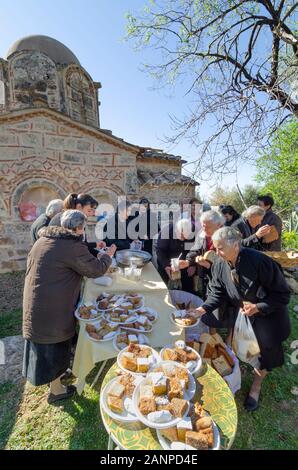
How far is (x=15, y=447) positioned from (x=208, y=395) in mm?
2030

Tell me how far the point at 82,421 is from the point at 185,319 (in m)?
1.53

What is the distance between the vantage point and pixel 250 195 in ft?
78.1

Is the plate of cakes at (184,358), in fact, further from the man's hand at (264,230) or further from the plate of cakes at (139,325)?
the man's hand at (264,230)

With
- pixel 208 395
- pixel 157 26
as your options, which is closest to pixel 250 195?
pixel 157 26

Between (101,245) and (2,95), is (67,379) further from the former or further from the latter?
(2,95)

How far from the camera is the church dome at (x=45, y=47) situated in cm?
1179

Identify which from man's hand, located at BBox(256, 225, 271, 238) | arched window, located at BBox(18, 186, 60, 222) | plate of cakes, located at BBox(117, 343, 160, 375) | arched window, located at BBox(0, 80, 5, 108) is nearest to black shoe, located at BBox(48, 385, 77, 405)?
plate of cakes, located at BBox(117, 343, 160, 375)

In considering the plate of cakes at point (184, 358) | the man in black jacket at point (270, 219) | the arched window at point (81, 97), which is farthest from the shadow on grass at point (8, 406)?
the arched window at point (81, 97)

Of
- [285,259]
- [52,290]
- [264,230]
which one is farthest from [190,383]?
[285,259]

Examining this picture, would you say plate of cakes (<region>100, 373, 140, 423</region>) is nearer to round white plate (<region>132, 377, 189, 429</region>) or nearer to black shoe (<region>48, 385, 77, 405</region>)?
round white plate (<region>132, 377, 189, 429</region>)

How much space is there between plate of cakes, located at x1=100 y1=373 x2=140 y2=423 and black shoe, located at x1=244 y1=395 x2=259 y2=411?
175 centimetres
